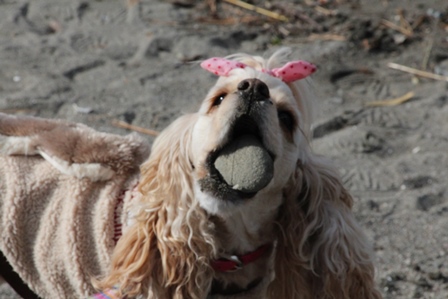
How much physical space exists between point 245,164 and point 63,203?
0.77m

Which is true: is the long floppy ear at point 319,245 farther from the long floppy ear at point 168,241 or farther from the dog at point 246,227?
the long floppy ear at point 168,241

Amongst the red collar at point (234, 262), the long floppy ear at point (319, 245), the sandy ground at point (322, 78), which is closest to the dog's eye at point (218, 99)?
the long floppy ear at point (319, 245)

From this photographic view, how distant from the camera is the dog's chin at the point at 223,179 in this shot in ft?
7.40

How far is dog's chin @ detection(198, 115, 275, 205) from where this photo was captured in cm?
226

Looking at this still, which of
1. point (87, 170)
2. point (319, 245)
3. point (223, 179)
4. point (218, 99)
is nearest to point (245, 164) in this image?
point (223, 179)

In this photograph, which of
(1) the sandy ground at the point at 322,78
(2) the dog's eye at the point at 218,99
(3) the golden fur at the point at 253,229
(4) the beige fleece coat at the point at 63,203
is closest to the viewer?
(2) the dog's eye at the point at 218,99

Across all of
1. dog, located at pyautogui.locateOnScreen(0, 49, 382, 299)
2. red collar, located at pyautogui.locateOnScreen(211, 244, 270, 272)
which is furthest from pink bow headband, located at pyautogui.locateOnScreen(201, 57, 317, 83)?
red collar, located at pyautogui.locateOnScreen(211, 244, 270, 272)

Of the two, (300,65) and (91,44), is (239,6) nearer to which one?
(91,44)

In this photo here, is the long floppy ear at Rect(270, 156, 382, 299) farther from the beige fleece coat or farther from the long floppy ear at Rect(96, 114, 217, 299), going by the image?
the beige fleece coat

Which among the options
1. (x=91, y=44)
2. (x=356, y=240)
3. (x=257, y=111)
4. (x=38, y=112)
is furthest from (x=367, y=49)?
(x=257, y=111)

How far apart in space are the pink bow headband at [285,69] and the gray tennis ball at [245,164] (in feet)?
1.01

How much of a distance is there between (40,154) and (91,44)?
2.40 meters

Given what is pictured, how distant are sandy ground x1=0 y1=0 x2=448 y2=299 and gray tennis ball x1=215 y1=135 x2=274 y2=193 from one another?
4.19 ft

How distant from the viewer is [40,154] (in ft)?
9.20
